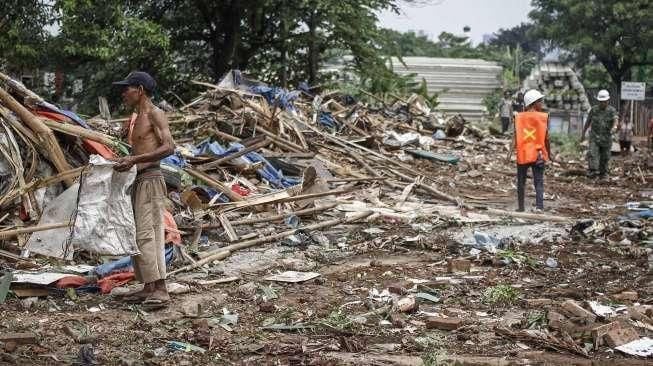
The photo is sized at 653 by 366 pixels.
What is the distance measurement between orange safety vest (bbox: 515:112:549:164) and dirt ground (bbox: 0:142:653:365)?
1.30 meters

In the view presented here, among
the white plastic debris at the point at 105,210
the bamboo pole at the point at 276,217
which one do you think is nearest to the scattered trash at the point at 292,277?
the white plastic debris at the point at 105,210

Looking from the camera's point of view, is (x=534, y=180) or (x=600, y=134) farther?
(x=600, y=134)

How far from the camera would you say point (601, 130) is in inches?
579

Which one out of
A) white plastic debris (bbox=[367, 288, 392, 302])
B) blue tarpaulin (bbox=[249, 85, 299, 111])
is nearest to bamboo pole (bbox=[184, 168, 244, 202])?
white plastic debris (bbox=[367, 288, 392, 302])

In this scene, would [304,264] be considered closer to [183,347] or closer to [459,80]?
[183,347]

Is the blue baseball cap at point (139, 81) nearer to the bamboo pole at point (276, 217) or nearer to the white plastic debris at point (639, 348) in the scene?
the bamboo pole at point (276, 217)

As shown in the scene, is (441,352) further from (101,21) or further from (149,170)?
(101,21)

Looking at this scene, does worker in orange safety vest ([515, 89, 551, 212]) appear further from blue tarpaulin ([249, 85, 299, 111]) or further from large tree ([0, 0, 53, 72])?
large tree ([0, 0, 53, 72])

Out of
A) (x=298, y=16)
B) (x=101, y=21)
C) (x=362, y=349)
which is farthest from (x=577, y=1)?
(x=362, y=349)

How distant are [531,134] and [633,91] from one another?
16208 mm

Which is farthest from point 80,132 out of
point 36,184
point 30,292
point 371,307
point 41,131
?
point 371,307

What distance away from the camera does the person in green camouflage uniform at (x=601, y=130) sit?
1464 centimetres

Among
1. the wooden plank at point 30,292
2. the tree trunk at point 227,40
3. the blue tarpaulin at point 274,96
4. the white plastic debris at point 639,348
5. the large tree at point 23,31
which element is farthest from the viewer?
the tree trunk at point 227,40

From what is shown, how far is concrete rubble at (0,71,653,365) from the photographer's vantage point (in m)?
4.88
